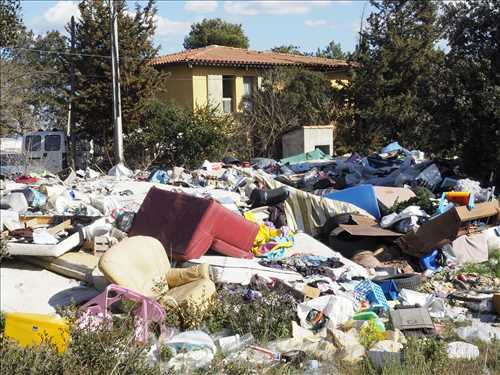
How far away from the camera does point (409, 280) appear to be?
829 cm

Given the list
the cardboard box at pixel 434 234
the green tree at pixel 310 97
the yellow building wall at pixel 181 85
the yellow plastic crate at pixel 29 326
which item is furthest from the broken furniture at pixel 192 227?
the yellow building wall at pixel 181 85

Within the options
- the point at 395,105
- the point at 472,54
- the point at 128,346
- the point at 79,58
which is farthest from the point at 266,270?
the point at 395,105

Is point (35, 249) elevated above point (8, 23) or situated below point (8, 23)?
below

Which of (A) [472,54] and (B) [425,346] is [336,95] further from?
(B) [425,346]

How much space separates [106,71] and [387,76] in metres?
10.8

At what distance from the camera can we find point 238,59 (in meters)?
28.0

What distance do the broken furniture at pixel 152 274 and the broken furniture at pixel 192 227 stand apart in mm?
792

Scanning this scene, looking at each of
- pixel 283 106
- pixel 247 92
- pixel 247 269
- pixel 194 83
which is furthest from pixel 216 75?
pixel 247 269

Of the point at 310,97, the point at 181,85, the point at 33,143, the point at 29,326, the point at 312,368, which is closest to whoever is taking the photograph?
the point at 312,368

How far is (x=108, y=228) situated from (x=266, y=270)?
101 inches

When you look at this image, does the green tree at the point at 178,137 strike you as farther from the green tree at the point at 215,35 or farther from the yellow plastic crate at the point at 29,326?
the green tree at the point at 215,35

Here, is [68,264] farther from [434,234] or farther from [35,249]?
[434,234]

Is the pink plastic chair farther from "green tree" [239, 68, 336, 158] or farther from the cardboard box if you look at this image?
"green tree" [239, 68, 336, 158]

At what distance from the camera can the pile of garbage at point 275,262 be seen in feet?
19.9
